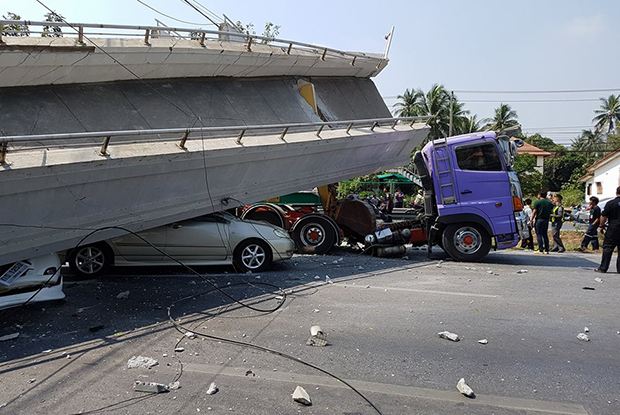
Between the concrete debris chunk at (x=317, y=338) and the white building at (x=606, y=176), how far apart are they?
35633mm

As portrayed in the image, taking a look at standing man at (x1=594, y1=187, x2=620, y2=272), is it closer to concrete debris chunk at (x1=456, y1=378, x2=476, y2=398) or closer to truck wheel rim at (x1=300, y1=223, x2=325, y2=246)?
truck wheel rim at (x1=300, y1=223, x2=325, y2=246)

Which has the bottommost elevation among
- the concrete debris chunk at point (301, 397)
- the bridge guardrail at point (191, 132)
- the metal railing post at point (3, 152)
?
the concrete debris chunk at point (301, 397)

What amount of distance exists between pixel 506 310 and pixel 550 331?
933 mm

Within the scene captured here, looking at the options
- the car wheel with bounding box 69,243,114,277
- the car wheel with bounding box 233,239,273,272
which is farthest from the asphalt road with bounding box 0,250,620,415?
the car wheel with bounding box 233,239,273,272

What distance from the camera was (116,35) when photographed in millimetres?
9398

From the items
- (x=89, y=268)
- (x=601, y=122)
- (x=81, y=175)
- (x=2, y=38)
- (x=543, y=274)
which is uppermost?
(x=601, y=122)

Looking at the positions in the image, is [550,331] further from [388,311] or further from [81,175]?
[81,175]

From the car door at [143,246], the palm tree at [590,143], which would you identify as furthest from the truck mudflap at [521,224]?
the palm tree at [590,143]

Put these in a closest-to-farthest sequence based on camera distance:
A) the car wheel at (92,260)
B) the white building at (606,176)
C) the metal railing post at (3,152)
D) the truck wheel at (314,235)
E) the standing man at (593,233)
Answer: the metal railing post at (3,152) < the car wheel at (92,260) < the truck wheel at (314,235) < the standing man at (593,233) < the white building at (606,176)

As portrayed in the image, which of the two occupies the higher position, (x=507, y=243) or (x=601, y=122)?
(x=601, y=122)

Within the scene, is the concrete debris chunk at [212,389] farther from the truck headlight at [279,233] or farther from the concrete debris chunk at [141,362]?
the truck headlight at [279,233]

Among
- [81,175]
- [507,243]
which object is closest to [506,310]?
[507,243]

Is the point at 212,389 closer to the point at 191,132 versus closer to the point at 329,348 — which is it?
the point at 329,348

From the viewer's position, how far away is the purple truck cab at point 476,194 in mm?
10578
